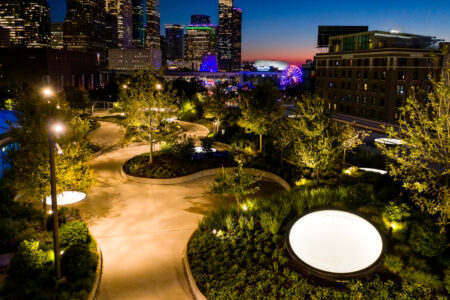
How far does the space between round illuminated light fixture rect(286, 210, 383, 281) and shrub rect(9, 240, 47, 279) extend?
27.8 ft

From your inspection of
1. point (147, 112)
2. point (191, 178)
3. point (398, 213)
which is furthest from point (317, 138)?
point (147, 112)

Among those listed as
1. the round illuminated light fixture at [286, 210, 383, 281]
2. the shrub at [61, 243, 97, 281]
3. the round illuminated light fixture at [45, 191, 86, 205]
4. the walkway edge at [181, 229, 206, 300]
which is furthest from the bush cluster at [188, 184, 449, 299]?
the round illuminated light fixture at [45, 191, 86, 205]

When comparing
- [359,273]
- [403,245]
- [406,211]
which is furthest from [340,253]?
[406,211]

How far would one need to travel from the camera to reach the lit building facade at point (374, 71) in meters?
64.6

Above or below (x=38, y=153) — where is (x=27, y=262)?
below

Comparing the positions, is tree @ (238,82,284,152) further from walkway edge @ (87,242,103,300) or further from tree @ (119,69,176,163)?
walkway edge @ (87,242,103,300)

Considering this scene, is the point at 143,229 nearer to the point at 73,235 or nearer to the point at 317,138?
the point at 73,235

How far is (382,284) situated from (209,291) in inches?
208

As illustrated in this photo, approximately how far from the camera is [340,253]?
12.2 meters

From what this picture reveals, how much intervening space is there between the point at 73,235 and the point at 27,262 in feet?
6.65

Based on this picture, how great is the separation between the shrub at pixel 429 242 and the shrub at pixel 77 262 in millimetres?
10956

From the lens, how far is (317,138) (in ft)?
63.7

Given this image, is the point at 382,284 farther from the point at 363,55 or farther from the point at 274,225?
the point at 363,55

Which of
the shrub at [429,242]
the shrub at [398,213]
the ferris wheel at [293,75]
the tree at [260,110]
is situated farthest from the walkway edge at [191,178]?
the ferris wheel at [293,75]
